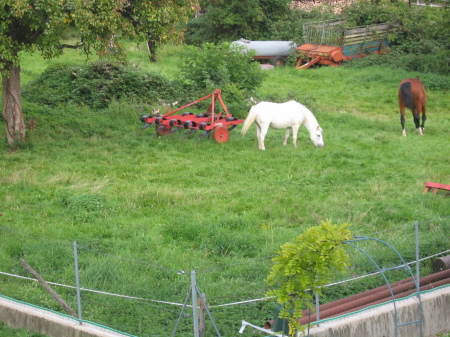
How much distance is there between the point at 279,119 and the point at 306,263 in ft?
36.7

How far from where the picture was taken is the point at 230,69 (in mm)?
21031

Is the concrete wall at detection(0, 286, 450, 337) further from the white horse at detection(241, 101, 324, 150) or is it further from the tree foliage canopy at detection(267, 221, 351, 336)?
the white horse at detection(241, 101, 324, 150)

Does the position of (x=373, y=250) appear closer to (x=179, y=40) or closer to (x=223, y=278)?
(x=223, y=278)

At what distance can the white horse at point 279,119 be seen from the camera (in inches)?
643

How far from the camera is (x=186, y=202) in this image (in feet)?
38.8

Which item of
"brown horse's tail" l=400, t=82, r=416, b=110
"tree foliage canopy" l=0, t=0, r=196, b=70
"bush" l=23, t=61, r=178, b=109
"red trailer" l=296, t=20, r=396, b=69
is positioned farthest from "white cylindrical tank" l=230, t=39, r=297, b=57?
"tree foliage canopy" l=0, t=0, r=196, b=70

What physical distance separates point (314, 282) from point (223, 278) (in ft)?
10.2

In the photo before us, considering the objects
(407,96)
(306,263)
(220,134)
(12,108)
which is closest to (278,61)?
(407,96)

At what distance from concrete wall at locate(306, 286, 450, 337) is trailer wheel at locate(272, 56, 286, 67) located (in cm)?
2476

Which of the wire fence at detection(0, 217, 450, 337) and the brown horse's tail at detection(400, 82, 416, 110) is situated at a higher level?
the brown horse's tail at detection(400, 82, 416, 110)

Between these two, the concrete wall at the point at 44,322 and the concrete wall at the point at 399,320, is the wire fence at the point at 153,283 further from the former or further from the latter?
the concrete wall at the point at 399,320

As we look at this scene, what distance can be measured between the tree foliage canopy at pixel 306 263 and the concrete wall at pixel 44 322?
205cm

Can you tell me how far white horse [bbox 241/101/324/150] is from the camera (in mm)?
16344

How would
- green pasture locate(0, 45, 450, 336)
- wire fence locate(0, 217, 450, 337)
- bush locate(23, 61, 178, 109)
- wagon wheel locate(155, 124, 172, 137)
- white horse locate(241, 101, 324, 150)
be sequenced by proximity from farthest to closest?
1. bush locate(23, 61, 178, 109)
2. wagon wheel locate(155, 124, 172, 137)
3. white horse locate(241, 101, 324, 150)
4. green pasture locate(0, 45, 450, 336)
5. wire fence locate(0, 217, 450, 337)
